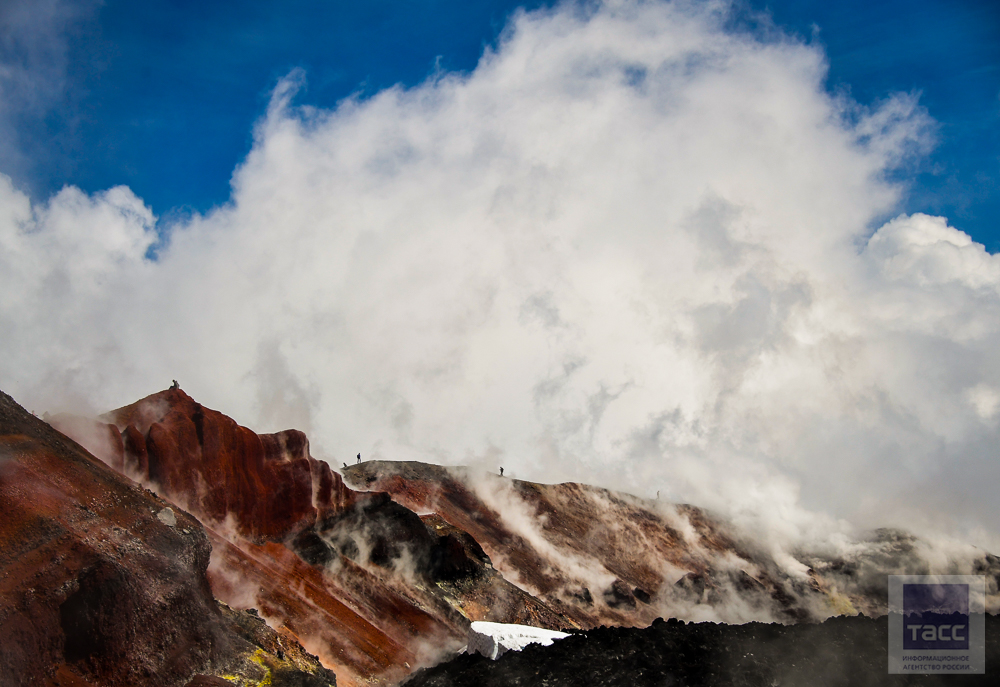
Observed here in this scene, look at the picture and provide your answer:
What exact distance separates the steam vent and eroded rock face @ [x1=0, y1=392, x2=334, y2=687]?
56 mm

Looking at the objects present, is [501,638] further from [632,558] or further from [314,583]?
[632,558]

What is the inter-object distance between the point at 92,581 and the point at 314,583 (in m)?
20.2

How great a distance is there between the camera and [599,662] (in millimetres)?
22938

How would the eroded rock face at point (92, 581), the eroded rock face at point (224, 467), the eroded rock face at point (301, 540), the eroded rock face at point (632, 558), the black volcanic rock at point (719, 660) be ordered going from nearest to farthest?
the eroded rock face at point (92, 581)
the black volcanic rock at point (719, 660)
the eroded rock face at point (301, 540)
the eroded rock face at point (224, 467)
the eroded rock face at point (632, 558)

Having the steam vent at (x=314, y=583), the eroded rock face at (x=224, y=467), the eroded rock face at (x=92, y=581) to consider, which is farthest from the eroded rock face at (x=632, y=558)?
the eroded rock face at (x=92, y=581)

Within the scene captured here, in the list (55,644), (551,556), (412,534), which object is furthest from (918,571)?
(55,644)

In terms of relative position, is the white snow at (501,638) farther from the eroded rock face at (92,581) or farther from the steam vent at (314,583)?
the eroded rock face at (92,581)

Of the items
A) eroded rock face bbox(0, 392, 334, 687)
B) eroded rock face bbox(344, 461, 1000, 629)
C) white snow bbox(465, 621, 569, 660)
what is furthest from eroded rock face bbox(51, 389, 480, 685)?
eroded rock face bbox(344, 461, 1000, 629)

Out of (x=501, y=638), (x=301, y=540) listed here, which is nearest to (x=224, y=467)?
(x=301, y=540)

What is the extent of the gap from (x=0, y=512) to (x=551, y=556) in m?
54.9

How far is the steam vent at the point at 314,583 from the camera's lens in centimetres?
1986

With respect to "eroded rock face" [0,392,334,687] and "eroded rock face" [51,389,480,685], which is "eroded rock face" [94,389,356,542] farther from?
"eroded rock face" [0,392,334,687]

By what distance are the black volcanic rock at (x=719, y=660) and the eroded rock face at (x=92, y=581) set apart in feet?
31.3

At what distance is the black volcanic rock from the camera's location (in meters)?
20.2
